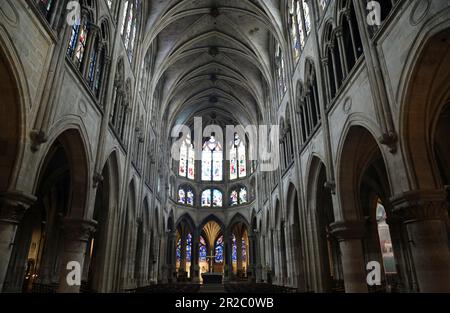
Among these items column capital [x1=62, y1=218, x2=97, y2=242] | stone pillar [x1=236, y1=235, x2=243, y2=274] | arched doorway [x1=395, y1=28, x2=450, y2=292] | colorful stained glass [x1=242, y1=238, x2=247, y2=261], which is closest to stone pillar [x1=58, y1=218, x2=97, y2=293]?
column capital [x1=62, y1=218, x2=97, y2=242]

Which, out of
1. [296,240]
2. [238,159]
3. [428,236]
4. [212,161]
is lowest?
[428,236]

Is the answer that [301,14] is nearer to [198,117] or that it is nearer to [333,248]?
[333,248]

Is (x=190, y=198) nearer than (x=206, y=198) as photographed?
Yes

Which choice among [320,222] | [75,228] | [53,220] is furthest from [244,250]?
[75,228]

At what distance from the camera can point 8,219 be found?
24.4ft

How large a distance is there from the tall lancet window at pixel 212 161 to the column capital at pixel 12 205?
34529mm

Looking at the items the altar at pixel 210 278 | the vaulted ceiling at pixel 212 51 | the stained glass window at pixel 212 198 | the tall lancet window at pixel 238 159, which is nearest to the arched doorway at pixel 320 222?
the vaulted ceiling at pixel 212 51

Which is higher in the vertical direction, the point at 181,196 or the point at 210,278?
the point at 181,196

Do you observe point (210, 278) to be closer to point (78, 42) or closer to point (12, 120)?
point (78, 42)

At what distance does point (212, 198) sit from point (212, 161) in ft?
16.7

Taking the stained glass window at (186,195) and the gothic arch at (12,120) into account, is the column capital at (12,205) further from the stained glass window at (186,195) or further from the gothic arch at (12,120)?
the stained glass window at (186,195)

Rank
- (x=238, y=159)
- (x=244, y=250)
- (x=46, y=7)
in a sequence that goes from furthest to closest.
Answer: (x=244, y=250), (x=238, y=159), (x=46, y=7)

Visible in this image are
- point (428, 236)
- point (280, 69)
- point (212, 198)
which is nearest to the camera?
point (428, 236)

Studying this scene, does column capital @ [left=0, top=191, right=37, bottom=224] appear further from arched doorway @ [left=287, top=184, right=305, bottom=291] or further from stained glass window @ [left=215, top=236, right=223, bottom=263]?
stained glass window @ [left=215, top=236, right=223, bottom=263]
